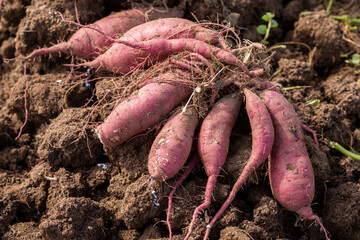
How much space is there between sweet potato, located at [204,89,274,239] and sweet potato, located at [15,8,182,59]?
3.94 ft

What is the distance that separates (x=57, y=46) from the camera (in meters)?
2.87

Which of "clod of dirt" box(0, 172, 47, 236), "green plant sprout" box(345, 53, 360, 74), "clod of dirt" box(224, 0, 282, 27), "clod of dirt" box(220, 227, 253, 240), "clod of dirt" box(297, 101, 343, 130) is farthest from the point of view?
"green plant sprout" box(345, 53, 360, 74)

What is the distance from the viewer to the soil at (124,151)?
7.26ft

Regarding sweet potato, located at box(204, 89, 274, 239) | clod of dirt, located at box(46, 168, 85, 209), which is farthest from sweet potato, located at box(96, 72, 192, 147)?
sweet potato, located at box(204, 89, 274, 239)

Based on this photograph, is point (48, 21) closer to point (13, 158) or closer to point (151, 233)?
point (13, 158)

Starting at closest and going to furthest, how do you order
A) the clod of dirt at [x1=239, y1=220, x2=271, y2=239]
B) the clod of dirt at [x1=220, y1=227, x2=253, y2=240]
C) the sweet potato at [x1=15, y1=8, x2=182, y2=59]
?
the clod of dirt at [x1=220, y1=227, x2=253, y2=240], the clod of dirt at [x1=239, y1=220, x2=271, y2=239], the sweet potato at [x1=15, y1=8, x2=182, y2=59]

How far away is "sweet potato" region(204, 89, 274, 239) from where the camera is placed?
221 centimetres

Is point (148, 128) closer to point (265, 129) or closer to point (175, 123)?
point (175, 123)

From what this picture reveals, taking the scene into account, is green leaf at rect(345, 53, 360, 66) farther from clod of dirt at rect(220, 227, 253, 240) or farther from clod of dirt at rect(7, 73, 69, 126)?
clod of dirt at rect(7, 73, 69, 126)

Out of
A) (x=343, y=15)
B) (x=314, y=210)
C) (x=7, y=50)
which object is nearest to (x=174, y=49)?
(x=314, y=210)


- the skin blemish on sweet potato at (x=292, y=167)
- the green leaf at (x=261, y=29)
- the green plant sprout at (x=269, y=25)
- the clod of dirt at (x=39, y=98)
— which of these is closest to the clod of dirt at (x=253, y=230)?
the skin blemish on sweet potato at (x=292, y=167)

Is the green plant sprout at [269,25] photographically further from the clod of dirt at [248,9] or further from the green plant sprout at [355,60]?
the green plant sprout at [355,60]

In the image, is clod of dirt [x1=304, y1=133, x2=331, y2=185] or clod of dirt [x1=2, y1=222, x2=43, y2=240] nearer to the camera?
clod of dirt [x1=2, y1=222, x2=43, y2=240]

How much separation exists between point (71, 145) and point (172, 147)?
765 mm
